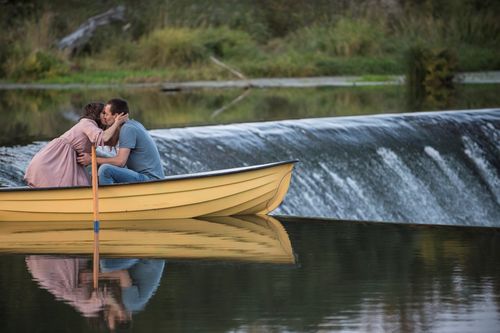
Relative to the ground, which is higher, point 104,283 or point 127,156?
point 127,156

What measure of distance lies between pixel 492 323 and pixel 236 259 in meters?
2.60

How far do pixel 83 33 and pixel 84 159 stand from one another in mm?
20959

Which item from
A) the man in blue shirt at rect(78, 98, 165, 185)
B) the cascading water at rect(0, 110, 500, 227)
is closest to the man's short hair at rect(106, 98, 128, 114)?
the man in blue shirt at rect(78, 98, 165, 185)

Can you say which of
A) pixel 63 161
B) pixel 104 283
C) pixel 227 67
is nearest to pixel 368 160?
pixel 63 161

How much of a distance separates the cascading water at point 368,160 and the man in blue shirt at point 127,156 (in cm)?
282

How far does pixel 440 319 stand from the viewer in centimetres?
718

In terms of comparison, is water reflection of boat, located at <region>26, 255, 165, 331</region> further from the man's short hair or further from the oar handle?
the man's short hair

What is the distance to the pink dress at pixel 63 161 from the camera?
10969 millimetres

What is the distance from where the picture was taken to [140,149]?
35.8 feet

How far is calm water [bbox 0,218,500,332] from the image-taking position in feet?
23.6

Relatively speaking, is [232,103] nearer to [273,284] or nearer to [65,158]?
[65,158]

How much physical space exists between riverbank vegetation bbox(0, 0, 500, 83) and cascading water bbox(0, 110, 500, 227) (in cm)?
940

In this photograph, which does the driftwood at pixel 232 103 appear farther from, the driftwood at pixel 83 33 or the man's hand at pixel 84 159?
the man's hand at pixel 84 159

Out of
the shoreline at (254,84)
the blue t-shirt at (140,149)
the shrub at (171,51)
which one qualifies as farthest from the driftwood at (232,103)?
the blue t-shirt at (140,149)
